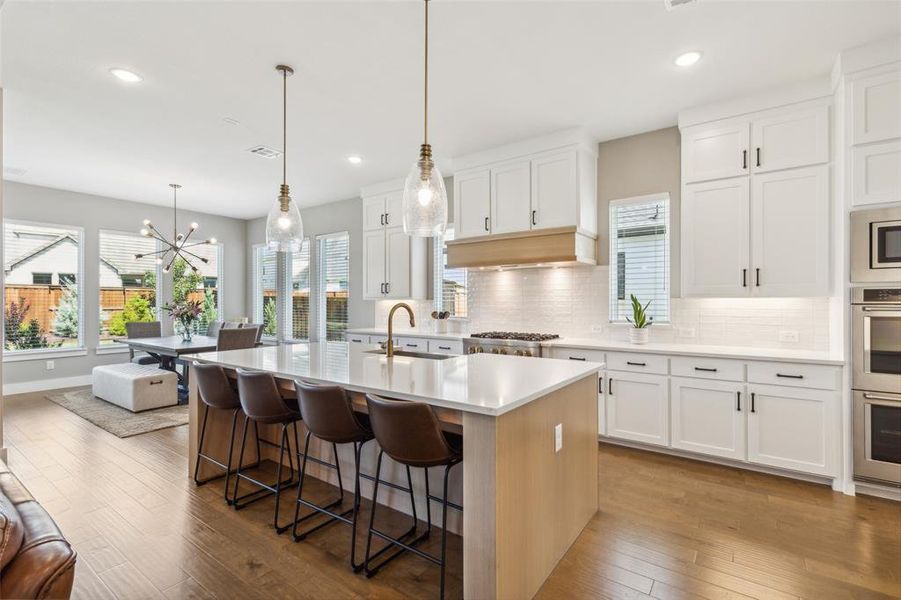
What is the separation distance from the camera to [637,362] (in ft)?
12.3

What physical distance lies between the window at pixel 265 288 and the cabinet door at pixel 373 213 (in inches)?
110

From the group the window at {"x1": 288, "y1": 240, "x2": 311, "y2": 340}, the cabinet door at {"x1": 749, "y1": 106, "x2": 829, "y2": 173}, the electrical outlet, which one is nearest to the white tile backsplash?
the electrical outlet

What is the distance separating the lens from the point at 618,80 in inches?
129

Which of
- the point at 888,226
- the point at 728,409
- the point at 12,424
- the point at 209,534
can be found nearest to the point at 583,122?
the point at 888,226

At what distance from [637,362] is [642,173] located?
1862 mm

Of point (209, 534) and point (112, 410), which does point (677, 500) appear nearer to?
point (209, 534)

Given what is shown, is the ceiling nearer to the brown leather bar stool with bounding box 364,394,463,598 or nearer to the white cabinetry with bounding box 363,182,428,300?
the white cabinetry with bounding box 363,182,428,300

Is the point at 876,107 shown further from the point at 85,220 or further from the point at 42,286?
the point at 42,286

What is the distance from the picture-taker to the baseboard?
5938mm

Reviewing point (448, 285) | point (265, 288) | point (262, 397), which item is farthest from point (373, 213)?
point (262, 397)

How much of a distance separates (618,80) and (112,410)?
6240 millimetres

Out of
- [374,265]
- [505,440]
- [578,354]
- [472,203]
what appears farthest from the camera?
[374,265]

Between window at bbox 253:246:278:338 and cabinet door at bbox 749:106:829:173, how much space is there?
7345 millimetres

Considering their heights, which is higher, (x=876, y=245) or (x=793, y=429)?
(x=876, y=245)
